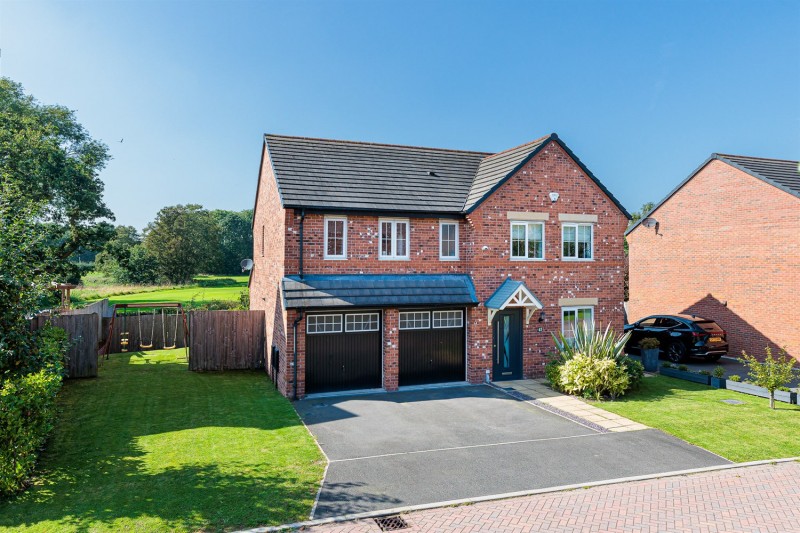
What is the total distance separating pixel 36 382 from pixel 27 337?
1420 mm

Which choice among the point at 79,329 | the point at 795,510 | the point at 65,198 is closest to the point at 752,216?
the point at 795,510

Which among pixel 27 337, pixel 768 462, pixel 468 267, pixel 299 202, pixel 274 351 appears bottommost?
pixel 768 462

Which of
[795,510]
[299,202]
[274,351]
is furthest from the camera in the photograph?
[274,351]

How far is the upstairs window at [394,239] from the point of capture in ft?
51.7

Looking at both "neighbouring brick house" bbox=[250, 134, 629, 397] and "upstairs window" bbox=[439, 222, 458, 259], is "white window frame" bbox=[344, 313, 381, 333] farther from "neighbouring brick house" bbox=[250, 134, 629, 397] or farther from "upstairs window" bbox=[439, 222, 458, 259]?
"upstairs window" bbox=[439, 222, 458, 259]

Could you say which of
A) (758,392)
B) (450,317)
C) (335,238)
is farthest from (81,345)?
(758,392)

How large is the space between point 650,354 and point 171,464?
52.4ft

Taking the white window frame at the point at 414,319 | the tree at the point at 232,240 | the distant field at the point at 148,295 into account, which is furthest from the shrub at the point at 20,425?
the tree at the point at 232,240

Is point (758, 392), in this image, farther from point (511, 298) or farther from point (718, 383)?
point (511, 298)

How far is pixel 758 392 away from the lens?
14.3 meters

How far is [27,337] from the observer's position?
9734 mm

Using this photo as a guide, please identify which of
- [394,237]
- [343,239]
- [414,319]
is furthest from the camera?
[394,237]

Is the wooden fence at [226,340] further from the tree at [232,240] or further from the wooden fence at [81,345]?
the tree at [232,240]

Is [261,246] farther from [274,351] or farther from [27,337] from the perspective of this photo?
[27,337]
